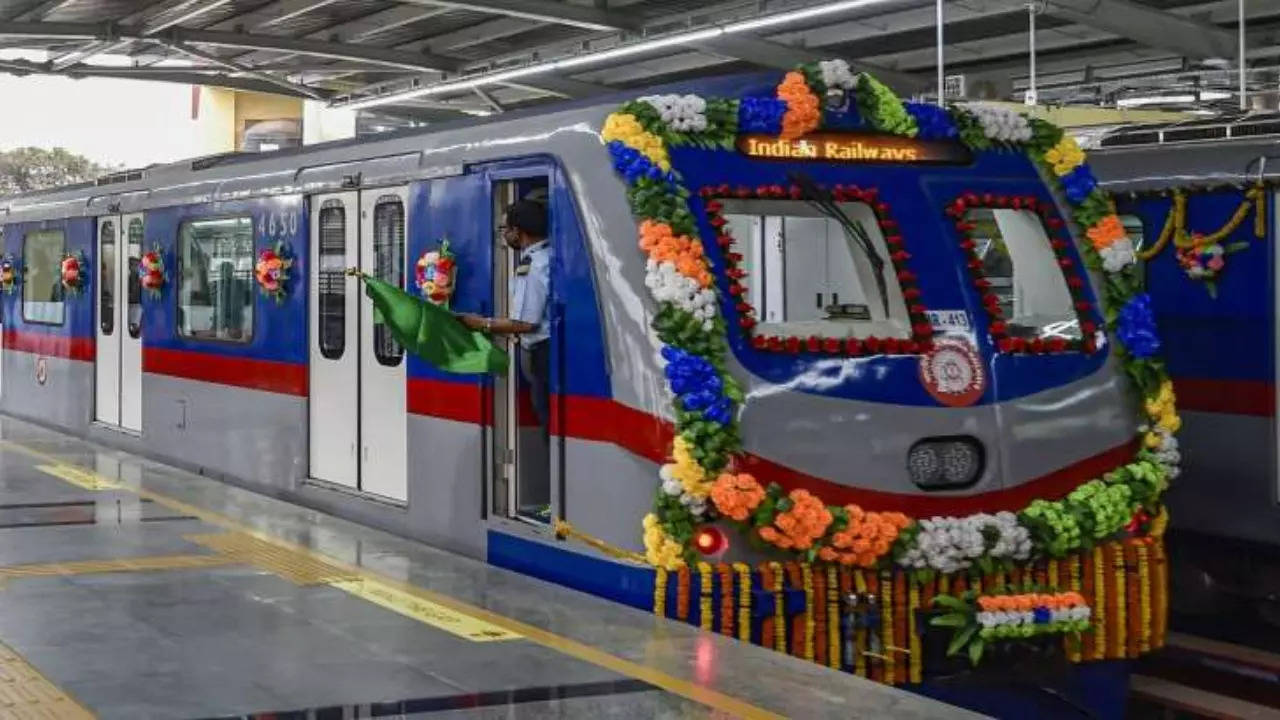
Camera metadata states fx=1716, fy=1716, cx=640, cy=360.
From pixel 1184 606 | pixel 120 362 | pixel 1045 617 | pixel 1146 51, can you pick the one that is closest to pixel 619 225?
pixel 1045 617

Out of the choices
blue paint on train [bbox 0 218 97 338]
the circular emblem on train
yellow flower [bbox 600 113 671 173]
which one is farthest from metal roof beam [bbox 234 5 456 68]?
the circular emblem on train

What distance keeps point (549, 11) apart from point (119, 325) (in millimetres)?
6097

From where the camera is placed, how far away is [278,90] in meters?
26.6

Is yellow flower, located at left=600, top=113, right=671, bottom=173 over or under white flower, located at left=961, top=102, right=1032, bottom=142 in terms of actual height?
under

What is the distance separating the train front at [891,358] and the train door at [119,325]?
8.32 metres

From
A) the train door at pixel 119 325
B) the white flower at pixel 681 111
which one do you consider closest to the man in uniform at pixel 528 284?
the white flower at pixel 681 111

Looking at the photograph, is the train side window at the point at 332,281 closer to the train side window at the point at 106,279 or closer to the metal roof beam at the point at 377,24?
the train side window at the point at 106,279

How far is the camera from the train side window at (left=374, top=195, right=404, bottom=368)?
972cm

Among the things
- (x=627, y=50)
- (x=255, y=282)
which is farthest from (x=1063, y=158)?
(x=627, y=50)

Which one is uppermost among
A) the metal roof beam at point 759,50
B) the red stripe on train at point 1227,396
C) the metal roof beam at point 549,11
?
the metal roof beam at point 549,11

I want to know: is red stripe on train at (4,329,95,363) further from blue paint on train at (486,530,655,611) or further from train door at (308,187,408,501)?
blue paint on train at (486,530,655,611)

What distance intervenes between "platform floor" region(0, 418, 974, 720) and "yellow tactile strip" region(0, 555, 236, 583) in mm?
25

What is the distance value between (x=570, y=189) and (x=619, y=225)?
1.30ft

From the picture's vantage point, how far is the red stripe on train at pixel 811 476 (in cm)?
731
